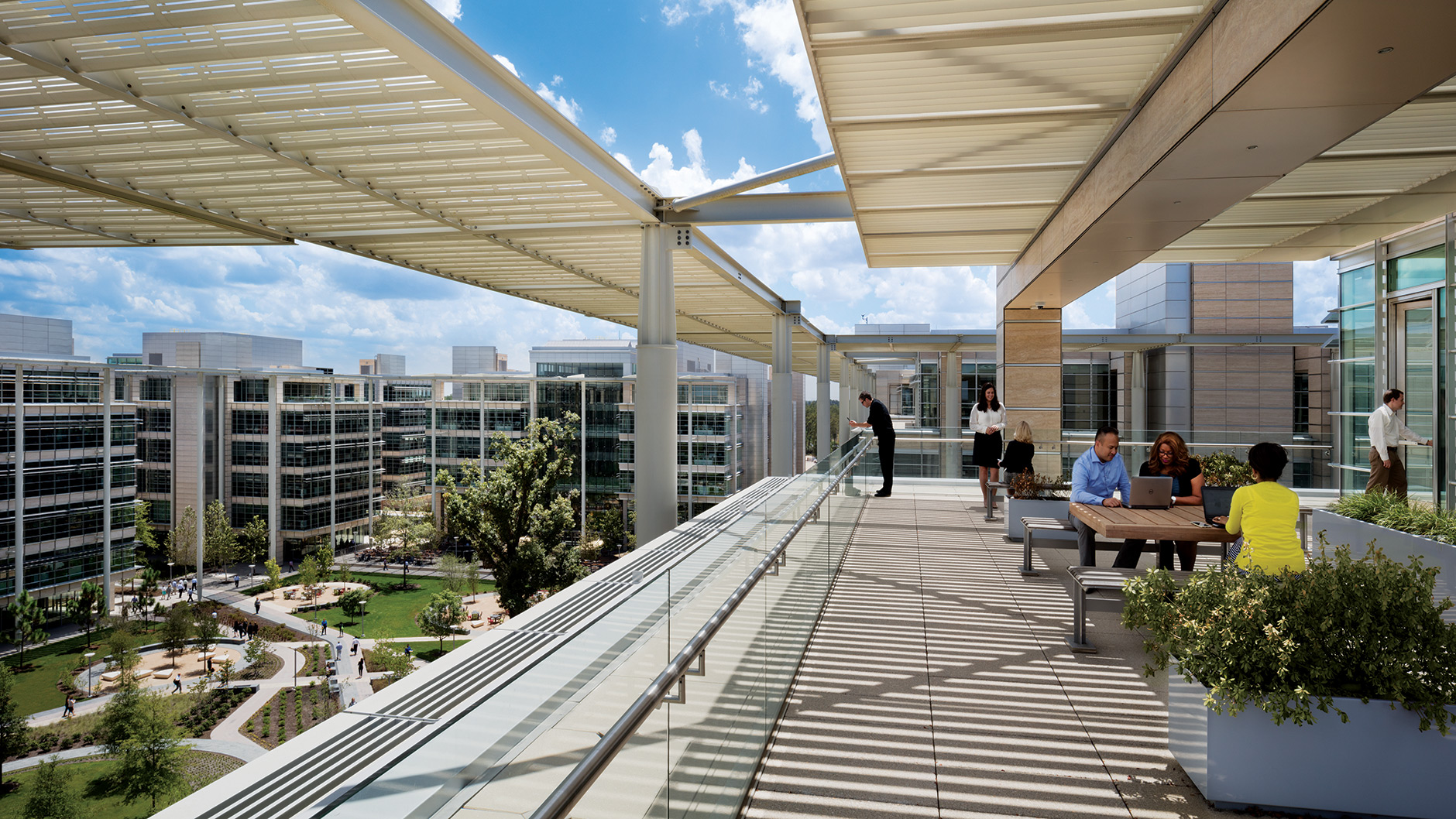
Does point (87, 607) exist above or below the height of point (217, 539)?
below

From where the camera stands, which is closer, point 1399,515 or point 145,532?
point 1399,515

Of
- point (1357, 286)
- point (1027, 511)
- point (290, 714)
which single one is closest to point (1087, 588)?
point (1027, 511)

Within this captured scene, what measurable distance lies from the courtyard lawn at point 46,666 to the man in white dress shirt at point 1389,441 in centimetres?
4918

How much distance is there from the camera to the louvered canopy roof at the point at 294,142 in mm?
5656

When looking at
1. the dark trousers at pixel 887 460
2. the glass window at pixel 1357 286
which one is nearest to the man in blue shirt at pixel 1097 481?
the dark trousers at pixel 887 460

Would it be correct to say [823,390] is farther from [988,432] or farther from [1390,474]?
[1390,474]

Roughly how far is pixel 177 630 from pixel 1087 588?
46641mm

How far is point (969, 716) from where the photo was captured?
436 centimetres

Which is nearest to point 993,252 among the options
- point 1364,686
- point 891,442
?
point 891,442

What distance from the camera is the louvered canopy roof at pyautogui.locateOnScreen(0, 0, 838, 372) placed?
18.6ft

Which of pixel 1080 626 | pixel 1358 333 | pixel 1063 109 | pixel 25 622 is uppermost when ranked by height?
pixel 1063 109

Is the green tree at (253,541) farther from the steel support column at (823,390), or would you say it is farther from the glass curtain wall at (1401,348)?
the glass curtain wall at (1401,348)

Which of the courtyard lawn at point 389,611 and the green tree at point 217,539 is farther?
the green tree at point 217,539

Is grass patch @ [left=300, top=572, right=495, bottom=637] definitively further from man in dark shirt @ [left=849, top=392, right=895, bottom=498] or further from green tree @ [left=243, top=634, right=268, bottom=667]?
man in dark shirt @ [left=849, top=392, right=895, bottom=498]
